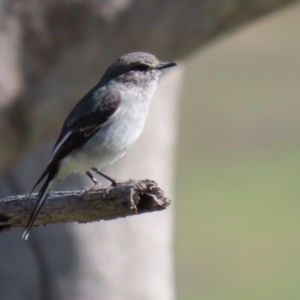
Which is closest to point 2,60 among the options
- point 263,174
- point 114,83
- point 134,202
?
point 114,83

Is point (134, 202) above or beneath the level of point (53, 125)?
beneath

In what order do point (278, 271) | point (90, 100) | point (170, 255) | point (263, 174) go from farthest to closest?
point (263, 174)
point (278, 271)
point (170, 255)
point (90, 100)

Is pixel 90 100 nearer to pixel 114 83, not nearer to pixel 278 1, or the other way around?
pixel 114 83

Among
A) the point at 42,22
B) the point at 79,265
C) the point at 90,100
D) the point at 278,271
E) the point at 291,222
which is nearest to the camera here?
the point at 90,100

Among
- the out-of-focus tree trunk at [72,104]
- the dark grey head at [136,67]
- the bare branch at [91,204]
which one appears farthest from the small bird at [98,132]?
the out-of-focus tree trunk at [72,104]

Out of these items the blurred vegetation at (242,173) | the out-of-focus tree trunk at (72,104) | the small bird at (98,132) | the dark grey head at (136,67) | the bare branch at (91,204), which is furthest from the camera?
the blurred vegetation at (242,173)

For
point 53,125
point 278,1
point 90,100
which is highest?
point 278,1

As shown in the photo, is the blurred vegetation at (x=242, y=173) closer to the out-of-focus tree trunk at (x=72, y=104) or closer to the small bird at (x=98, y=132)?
the out-of-focus tree trunk at (x=72, y=104)
